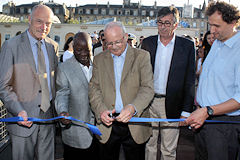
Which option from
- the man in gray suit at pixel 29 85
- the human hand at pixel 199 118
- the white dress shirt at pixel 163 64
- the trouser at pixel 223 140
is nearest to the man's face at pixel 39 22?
the man in gray suit at pixel 29 85

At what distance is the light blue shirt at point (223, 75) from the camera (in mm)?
2254

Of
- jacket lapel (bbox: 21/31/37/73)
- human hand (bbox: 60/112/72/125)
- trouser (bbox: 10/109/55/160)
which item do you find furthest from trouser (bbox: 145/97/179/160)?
jacket lapel (bbox: 21/31/37/73)

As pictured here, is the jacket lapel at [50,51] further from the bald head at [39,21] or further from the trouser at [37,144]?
the trouser at [37,144]

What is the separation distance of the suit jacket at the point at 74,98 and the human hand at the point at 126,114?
624 millimetres

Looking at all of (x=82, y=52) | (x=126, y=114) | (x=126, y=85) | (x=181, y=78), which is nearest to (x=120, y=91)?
(x=126, y=85)

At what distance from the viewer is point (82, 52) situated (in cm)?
292

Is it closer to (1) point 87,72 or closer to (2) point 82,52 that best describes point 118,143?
(1) point 87,72

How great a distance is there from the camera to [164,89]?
335 cm

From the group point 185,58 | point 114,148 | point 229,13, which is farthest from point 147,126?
point 229,13

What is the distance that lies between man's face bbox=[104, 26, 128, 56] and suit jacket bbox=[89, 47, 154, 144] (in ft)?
0.48

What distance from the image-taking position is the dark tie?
2.90 meters

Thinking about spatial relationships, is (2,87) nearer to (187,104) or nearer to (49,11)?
(49,11)

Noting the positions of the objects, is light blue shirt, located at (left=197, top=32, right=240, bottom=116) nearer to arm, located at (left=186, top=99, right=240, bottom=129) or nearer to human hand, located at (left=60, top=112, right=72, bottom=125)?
arm, located at (left=186, top=99, right=240, bottom=129)

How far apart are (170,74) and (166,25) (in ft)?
2.24
